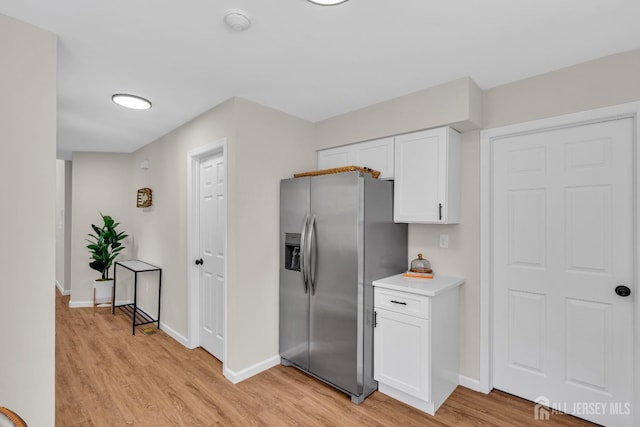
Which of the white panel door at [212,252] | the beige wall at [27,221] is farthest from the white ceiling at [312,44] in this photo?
the white panel door at [212,252]

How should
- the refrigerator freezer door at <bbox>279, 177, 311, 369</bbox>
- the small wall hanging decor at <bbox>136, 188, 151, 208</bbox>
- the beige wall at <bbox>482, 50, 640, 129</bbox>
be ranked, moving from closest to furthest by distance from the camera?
1. the beige wall at <bbox>482, 50, 640, 129</bbox>
2. the refrigerator freezer door at <bbox>279, 177, 311, 369</bbox>
3. the small wall hanging decor at <bbox>136, 188, 151, 208</bbox>

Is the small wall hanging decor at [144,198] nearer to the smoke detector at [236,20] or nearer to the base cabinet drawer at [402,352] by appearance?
the smoke detector at [236,20]

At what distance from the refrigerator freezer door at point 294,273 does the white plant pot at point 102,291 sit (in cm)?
330

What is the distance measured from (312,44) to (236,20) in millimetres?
477

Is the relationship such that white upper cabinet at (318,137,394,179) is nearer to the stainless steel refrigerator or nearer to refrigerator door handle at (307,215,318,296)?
the stainless steel refrigerator

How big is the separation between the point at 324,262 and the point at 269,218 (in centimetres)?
71

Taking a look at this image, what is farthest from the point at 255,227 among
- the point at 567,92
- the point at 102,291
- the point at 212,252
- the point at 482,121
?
the point at 102,291

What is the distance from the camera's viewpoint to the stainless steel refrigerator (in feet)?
8.11

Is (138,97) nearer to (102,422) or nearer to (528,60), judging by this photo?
(102,422)

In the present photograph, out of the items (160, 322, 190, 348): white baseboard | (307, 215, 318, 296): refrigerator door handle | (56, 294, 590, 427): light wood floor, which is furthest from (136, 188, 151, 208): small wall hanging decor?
(307, 215, 318, 296): refrigerator door handle

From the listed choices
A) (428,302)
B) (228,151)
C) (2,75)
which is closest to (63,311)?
(228,151)

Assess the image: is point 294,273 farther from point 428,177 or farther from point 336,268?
point 428,177

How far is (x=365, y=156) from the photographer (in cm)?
301

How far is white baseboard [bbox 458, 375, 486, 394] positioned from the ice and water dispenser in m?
1.64
